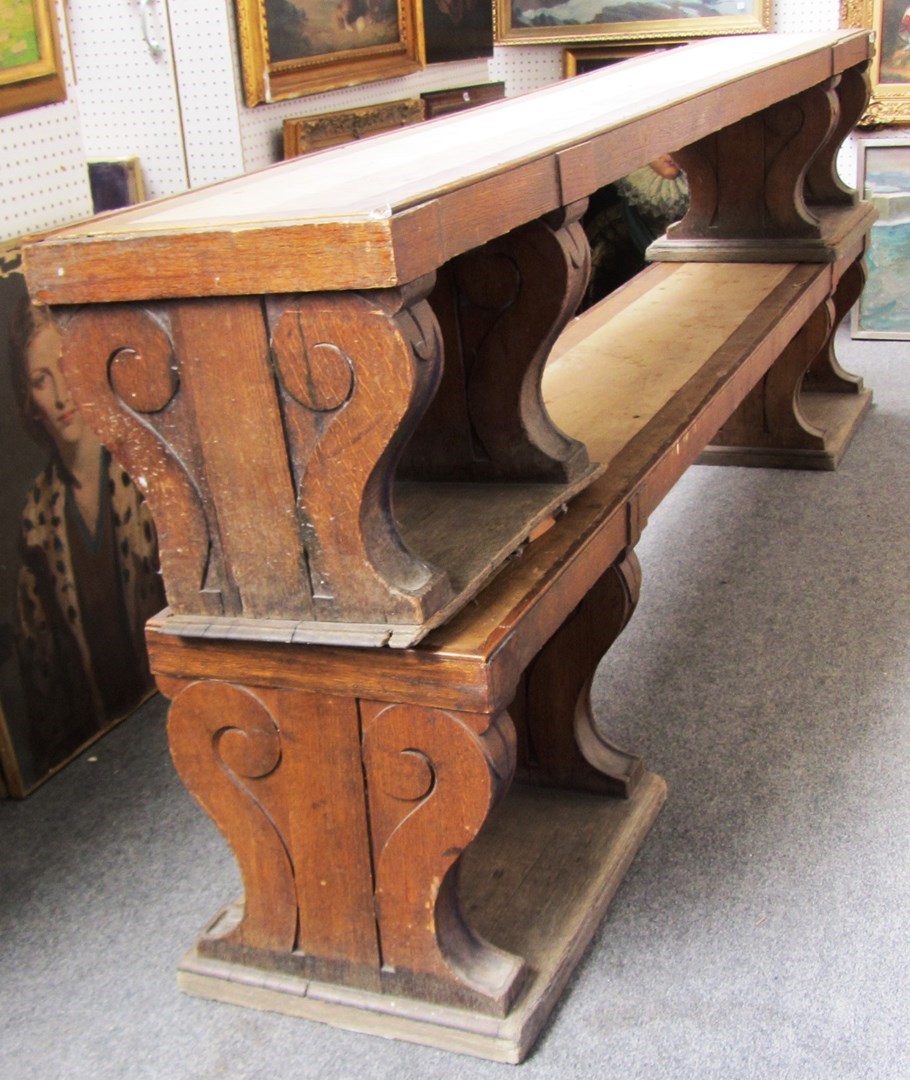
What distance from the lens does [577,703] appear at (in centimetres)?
273

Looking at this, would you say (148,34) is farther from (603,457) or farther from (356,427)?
(356,427)

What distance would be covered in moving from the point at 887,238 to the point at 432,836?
4733 millimetres

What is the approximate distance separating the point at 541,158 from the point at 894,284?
177 inches

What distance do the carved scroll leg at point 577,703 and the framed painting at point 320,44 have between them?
2.00 metres

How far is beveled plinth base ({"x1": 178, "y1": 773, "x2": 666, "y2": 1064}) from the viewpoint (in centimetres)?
223

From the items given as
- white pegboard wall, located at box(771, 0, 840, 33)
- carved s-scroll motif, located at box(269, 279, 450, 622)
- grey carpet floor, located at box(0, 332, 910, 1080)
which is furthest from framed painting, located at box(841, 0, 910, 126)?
carved s-scroll motif, located at box(269, 279, 450, 622)

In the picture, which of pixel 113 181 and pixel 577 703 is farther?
pixel 113 181

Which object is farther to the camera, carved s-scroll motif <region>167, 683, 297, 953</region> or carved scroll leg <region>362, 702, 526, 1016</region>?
carved s-scroll motif <region>167, 683, 297, 953</region>

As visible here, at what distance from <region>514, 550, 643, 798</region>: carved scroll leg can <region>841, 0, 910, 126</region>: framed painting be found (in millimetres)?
4062

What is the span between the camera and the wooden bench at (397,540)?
180 centimetres

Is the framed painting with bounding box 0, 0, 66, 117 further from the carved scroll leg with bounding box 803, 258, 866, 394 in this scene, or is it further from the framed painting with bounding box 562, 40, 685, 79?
the framed painting with bounding box 562, 40, 685, 79

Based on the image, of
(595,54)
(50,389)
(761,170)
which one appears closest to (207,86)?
(50,389)

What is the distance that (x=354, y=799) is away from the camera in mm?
2146

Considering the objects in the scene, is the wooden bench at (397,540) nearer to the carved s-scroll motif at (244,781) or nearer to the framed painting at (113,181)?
the carved s-scroll motif at (244,781)
